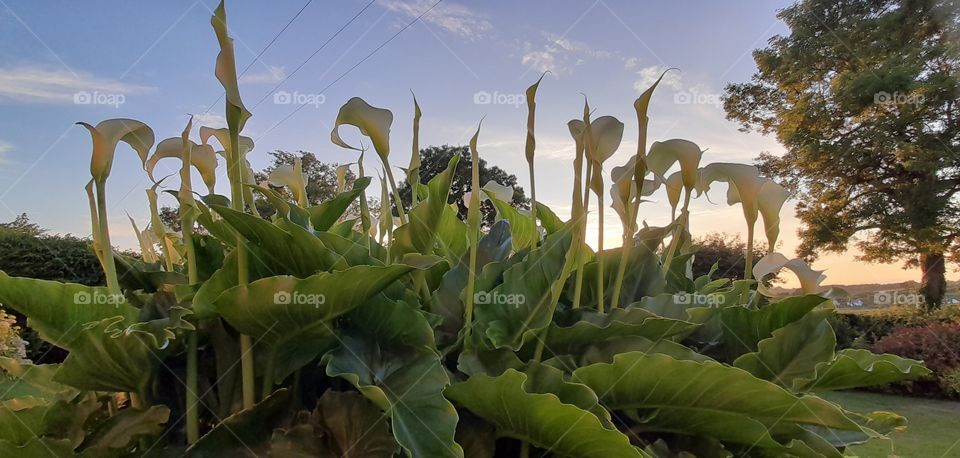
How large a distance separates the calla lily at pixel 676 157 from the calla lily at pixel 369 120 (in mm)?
208

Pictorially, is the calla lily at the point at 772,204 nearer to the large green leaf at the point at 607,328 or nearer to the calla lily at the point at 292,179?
the large green leaf at the point at 607,328

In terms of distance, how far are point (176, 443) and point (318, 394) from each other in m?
0.11

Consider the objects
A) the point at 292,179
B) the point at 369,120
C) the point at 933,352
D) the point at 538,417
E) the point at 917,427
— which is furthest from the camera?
the point at 933,352

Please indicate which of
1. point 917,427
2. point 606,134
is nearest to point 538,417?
point 606,134

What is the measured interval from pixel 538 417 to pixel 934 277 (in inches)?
501

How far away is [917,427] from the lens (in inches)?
167

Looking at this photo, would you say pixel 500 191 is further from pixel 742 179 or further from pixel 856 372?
pixel 856 372

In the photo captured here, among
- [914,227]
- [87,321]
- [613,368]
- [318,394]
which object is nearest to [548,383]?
[613,368]

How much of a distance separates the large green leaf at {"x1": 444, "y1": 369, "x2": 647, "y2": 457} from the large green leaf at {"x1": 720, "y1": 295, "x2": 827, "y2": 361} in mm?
185

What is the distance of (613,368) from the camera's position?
1.30 feet

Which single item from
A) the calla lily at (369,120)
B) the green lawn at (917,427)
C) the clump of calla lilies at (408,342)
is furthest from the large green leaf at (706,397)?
the green lawn at (917,427)

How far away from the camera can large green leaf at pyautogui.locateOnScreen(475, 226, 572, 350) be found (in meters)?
0.46

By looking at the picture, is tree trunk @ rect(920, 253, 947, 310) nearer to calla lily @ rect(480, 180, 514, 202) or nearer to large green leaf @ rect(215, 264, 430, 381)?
calla lily @ rect(480, 180, 514, 202)

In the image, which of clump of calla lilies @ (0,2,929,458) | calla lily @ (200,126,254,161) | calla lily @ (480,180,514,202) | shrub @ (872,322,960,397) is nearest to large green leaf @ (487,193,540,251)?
calla lily @ (480,180,514,202)
